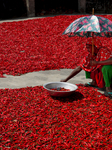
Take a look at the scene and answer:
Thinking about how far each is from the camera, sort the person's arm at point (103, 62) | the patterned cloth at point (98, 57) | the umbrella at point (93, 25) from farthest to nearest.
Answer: the patterned cloth at point (98, 57)
the person's arm at point (103, 62)
the umbrella at point (93, 25)

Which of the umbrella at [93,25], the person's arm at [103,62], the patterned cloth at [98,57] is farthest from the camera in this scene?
the patterned cloth at [98,57]

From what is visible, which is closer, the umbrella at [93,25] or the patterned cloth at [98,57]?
the umbrella at [93,25]

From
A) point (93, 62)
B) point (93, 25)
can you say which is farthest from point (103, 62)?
point (93, 25)

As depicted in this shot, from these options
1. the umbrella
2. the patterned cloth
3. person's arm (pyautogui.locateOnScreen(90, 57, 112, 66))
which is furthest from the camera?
the patterned cloth

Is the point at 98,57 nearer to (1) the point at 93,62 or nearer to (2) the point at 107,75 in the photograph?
(1) the point at 93,62

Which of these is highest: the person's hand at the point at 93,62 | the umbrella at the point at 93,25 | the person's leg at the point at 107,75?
the umbrella at the point at 93,25

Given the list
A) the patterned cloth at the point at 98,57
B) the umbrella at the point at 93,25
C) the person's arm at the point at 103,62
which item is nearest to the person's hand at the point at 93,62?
the person's arm at the point at 103,62

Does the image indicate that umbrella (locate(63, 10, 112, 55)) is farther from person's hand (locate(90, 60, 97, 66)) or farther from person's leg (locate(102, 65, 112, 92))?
person's leg (locate(102, 65, 112, 92))

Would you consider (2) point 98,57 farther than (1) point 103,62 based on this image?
Yes

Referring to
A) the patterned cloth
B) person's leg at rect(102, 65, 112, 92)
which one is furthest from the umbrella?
person's leg at rect(102, 65, 112, 92)

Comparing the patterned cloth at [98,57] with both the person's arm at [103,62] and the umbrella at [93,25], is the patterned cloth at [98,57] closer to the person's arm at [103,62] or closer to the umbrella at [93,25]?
the person's arm at [103,62]

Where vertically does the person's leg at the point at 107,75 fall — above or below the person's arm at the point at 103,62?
below

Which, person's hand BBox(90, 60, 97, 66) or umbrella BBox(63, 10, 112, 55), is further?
person's hand BBox(90, 60, 97, 66)

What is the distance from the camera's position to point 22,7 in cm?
1452
